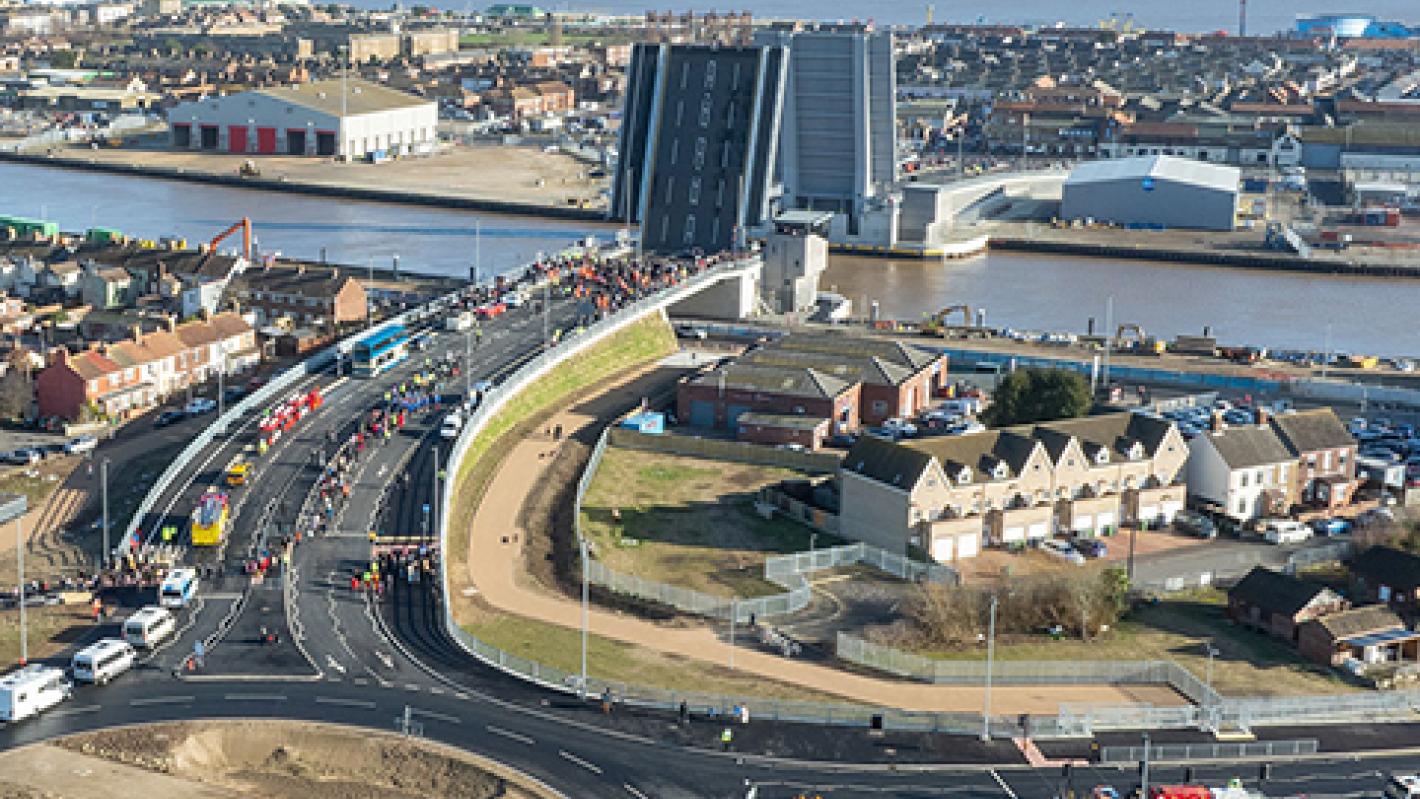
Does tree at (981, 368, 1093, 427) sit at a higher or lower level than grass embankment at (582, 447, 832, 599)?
higher

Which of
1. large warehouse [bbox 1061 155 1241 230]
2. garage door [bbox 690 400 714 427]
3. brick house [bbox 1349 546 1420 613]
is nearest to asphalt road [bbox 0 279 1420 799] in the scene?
brick house [bbox 1349 546 1420 613]

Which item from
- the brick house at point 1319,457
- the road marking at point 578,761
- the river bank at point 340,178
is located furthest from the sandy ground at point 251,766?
the river bank at point 340,178

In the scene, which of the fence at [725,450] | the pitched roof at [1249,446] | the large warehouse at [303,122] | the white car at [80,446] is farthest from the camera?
the large warehouse at [303,122]

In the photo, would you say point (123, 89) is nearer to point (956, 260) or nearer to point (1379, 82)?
point (956, 260)

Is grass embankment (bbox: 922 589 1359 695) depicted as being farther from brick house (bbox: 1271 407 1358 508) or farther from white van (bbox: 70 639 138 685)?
white van (bbox: 70 639 138 685)

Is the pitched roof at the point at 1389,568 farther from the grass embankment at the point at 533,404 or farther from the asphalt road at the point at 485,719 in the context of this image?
the grass embankment at the point at 533,404
